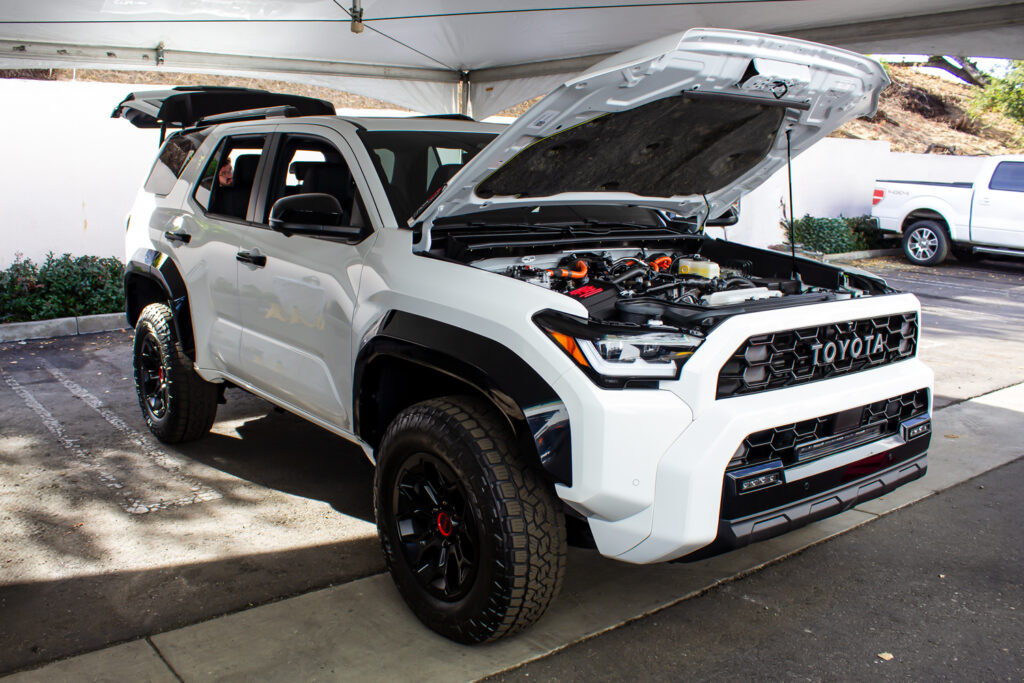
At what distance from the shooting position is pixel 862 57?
10.9ft

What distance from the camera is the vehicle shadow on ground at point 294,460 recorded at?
4.46 meters

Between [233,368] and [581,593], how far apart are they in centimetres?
219

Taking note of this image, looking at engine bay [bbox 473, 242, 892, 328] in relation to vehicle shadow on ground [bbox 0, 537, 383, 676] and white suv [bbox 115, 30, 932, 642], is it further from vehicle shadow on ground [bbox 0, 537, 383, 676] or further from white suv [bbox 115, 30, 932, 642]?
vehicle shadow on ground [bbox 0, 537, 383, 676]

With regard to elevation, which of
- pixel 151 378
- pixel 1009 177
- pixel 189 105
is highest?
pixel 189 105

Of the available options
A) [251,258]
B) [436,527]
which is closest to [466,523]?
[436,527]

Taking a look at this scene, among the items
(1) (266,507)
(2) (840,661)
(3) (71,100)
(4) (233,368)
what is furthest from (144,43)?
(2) (840,661)

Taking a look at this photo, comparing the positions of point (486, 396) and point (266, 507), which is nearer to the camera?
point (486, 396)

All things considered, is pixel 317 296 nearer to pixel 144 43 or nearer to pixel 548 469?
pixel 548 469

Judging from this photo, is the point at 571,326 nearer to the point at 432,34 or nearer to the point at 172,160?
the point at 172,160

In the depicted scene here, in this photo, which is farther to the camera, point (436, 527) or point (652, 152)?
point (652, 152)

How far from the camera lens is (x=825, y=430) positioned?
2.93 meters

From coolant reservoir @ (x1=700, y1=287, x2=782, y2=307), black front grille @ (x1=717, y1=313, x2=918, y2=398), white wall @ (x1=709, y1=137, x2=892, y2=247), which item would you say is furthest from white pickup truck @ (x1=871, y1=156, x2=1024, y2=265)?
coolant reservoir @ (x1=700, y1=287, x2=782, y2=307)

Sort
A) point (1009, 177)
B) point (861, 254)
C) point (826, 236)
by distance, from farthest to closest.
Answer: point (861, 254) → point (826, 236) → point (1009, 177)

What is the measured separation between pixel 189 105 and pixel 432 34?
8.55 feet
